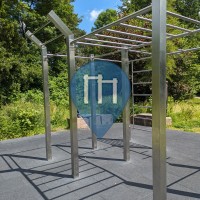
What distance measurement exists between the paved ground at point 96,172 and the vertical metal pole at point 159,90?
107 cm

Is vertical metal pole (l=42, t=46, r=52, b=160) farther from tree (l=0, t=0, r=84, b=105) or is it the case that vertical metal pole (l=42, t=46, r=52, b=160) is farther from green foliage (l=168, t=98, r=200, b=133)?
tree (l=0, t=0, r=84, b=105)

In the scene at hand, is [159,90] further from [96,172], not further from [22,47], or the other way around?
[22,47]

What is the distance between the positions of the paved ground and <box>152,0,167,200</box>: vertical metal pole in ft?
3.51

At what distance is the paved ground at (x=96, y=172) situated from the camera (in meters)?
3.06

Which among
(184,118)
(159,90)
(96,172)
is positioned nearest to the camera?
(159,90)

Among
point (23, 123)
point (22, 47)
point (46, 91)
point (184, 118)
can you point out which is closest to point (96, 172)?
point (46, 91)

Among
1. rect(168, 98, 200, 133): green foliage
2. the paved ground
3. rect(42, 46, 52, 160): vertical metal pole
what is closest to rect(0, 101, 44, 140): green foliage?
the paved ground

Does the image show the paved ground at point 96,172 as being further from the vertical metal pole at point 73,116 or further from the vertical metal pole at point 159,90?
the vertical metal pole at point 159,90

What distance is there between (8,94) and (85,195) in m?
8.80

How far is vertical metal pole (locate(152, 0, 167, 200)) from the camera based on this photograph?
1.90 metres

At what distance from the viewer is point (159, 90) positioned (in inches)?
75.1

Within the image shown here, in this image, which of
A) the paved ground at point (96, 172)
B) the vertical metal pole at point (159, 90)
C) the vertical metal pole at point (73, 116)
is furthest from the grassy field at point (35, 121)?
the vertical metal pole at point (159, 90)

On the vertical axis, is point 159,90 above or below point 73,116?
above

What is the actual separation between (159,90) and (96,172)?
2285mm
